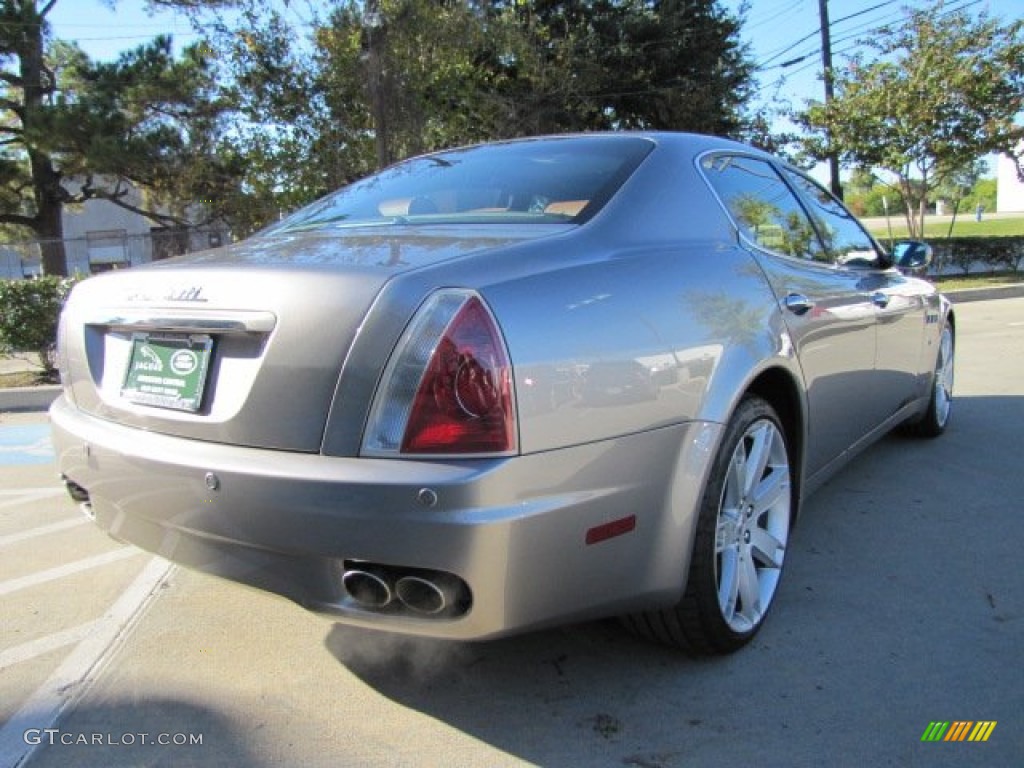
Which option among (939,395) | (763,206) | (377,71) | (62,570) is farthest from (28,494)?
(377,71)

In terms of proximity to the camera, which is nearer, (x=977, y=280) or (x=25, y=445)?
(x=25, y=445)

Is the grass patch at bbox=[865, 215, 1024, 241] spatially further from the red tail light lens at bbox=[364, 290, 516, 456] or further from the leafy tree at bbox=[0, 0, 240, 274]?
the red tail light lens at bbox=[364, 290, 516, 456]

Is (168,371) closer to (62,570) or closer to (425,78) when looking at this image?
(62,570)

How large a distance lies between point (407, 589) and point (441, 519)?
0.80 feet

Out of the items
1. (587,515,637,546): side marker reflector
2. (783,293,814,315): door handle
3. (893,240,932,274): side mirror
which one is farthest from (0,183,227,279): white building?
(587,515,637,546): side marker reflector

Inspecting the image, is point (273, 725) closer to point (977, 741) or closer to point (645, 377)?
point (645, 377)

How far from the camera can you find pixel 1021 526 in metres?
3.70

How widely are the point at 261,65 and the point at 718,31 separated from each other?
12772mm

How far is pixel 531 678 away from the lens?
2588mm

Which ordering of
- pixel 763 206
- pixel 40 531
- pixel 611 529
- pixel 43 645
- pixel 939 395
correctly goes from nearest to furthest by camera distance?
pixel 611 529
pixel 43 645
pixel 763 206
pixel 40 531
pixel 939 395

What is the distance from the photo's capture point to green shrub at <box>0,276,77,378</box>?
9.08 metres

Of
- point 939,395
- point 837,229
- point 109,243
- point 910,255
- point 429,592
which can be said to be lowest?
point 939,395

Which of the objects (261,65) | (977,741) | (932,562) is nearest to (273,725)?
(977,741)

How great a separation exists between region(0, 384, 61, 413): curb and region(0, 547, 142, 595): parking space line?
5.16 metres
